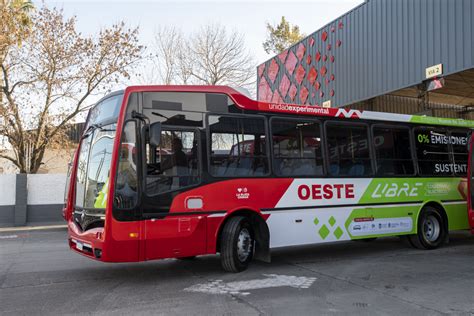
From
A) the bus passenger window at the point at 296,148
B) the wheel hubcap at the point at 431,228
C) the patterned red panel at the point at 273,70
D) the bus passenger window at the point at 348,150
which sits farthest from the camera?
the patterned red panel at the point at 273,70

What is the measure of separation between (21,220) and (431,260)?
15912mm

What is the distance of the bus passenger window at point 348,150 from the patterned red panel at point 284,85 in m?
13.3

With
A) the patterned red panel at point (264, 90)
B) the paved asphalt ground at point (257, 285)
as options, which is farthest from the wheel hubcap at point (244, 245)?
the patterned red panel at point (264, 90)

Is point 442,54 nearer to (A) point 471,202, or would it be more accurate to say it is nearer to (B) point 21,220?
(A) point 471,202

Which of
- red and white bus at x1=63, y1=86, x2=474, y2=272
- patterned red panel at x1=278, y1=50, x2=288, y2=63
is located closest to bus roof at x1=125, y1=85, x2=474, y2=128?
red and white bus at x1=63, y1=86, x2=474, y2=272

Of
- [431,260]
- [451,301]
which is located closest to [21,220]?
[431,260]

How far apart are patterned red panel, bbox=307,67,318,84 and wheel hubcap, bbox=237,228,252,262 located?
13.8m

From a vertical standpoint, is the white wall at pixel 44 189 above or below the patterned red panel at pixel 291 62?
below

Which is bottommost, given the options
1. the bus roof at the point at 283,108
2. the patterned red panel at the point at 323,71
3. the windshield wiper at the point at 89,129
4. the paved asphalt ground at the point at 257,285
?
the paved asphalt ground at the point at 257,285

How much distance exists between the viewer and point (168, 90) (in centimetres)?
732

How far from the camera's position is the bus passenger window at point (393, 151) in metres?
9.87

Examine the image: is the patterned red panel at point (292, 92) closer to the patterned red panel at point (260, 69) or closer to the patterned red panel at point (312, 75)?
the patterned red panel at point (312, 75)

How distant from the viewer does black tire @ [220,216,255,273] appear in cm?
759

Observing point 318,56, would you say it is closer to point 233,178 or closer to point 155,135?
point 233,178
